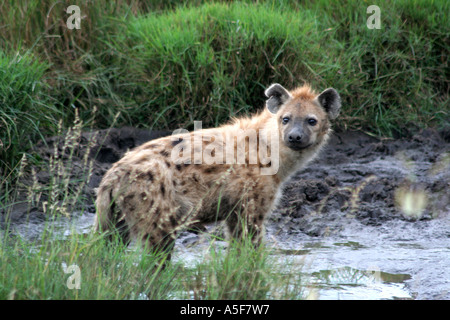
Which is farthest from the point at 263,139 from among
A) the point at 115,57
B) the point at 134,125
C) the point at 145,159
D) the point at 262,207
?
the point at 115,57

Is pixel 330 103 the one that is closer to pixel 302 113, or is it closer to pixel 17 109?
pixel 302 113

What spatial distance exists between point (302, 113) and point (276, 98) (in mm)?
258

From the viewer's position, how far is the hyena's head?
4.07 meters

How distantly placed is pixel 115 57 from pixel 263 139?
308cm

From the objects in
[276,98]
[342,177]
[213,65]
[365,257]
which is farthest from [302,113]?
[213,65]

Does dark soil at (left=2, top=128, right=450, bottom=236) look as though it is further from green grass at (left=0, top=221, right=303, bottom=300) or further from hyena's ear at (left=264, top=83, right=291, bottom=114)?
green grass at (left=0, top=221, right=303, bottom=300)

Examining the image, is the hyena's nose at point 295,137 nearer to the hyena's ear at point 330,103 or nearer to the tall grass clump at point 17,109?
the hyena's ear at point 330,103

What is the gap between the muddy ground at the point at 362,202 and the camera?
4121 millimetres

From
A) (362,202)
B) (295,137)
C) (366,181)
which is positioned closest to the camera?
(295,137)

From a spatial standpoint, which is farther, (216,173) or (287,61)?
(287,61)

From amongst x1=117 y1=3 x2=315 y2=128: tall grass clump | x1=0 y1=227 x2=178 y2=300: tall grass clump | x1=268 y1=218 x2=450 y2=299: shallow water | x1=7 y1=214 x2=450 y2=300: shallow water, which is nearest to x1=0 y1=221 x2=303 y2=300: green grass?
x1=0 y1=227 x2=178 y2=300: tall grass clump

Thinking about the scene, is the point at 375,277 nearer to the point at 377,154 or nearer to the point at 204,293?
the point at 204,293

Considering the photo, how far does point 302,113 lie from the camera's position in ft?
13.9

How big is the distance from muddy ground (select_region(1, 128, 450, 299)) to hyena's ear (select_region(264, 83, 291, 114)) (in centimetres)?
69
